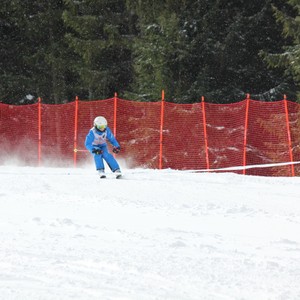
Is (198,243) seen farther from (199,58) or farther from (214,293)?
(199,58)

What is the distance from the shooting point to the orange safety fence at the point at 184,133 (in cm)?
1725

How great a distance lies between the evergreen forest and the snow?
28.4ft

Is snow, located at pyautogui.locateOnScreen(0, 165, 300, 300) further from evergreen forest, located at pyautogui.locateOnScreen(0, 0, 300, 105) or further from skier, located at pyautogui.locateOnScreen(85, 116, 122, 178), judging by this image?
evergreen forest, located at pyautogui.locateOnScreen(0, 0, 300, 105)

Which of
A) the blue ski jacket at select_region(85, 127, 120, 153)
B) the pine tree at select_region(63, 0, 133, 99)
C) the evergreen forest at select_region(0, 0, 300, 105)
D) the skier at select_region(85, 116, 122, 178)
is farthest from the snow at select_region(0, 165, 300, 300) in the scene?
the pine tree at select_region(63, 0, 133, 99)

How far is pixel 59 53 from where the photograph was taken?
30.4 m

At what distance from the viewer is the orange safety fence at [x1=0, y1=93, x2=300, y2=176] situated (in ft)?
56.6

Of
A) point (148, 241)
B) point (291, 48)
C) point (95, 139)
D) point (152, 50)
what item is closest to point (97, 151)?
point (95, 139)

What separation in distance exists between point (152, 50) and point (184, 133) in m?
4.02

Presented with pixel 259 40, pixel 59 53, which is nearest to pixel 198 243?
pixel 259 40

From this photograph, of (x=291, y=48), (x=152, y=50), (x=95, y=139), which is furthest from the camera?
(x=152, y=50)

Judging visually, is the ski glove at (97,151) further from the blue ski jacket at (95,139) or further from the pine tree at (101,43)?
the pine tree at (101,43)

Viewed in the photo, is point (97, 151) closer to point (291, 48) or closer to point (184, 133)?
point (184, 133)

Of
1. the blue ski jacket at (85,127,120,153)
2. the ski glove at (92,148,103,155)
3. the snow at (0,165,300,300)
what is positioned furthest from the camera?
the blue ski jacket at (85,127,120,153)

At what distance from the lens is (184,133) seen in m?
18.1
